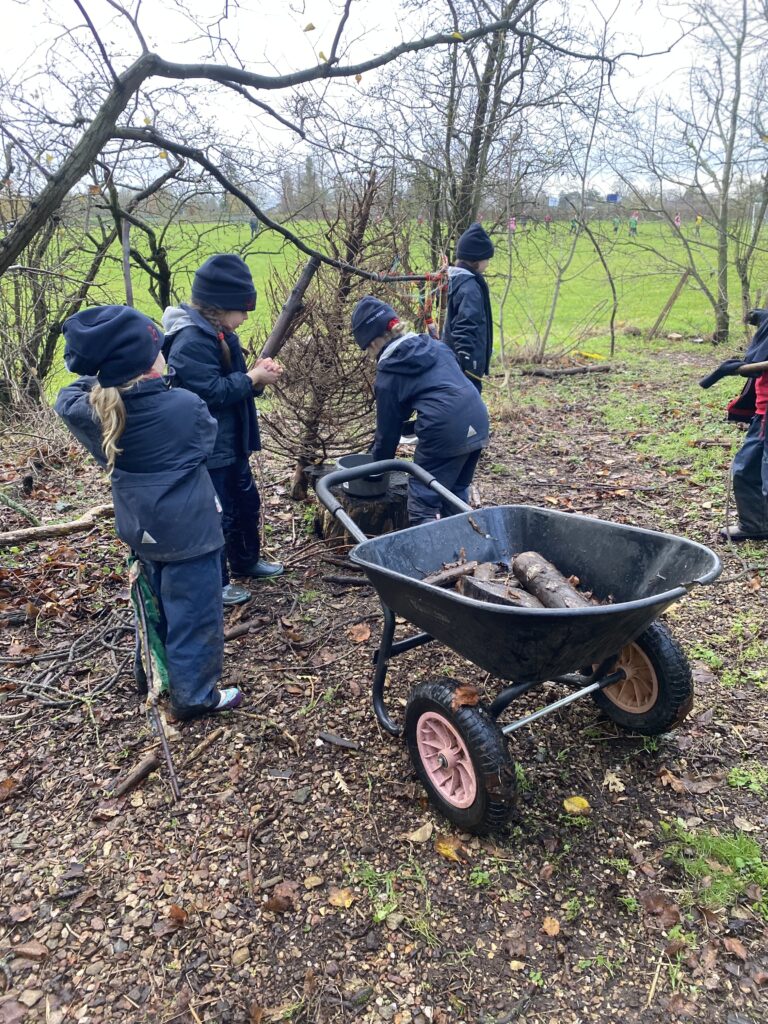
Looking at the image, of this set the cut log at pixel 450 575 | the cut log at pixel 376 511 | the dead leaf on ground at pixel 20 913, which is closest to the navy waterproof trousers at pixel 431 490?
the cut log at pixel 376 511

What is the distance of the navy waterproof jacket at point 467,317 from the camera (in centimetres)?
556

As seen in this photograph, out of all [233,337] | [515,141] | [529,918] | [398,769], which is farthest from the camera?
[515,141]

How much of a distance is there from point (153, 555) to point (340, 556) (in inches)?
77.4

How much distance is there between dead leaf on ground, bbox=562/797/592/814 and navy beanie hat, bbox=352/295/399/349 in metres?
2.62

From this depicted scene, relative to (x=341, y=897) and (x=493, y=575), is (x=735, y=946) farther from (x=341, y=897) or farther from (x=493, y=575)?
(x=493, y=575)

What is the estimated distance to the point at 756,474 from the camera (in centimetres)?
466

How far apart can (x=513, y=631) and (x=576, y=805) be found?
1008 mm

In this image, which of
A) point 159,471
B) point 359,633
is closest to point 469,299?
point 359,633

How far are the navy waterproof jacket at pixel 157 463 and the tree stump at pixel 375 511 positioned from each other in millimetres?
1703

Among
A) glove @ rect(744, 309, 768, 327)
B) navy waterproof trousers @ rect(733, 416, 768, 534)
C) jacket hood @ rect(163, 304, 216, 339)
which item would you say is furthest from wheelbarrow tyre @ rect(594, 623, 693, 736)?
glove @ rect(744, 309, 768, 327)

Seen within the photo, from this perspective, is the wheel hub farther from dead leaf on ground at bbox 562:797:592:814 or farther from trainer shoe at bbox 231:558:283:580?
trainer shoe at bbox 231:558:283:580

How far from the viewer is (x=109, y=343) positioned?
98.2 inches

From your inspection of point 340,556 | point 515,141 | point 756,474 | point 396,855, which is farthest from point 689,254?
point 396,855

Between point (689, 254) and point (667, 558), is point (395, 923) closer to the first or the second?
point (667, 558)
